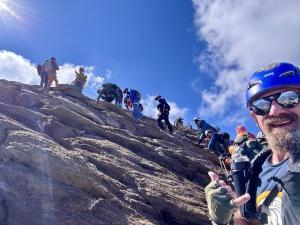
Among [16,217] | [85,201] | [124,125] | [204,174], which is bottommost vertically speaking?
[16,217]

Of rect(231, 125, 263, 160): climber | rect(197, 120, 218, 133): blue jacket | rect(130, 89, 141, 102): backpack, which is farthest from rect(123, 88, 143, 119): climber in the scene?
rect(231, 125, 263, 160): climber

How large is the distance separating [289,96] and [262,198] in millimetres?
1294

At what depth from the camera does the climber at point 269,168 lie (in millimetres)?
4055

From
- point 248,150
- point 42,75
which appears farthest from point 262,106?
point 42,75

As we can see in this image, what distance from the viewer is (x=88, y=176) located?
14.1m

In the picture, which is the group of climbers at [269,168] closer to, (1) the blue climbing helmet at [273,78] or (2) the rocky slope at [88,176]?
(1) the blue climbing helmet at [273,78]

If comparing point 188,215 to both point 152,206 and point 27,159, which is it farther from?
point 27,159

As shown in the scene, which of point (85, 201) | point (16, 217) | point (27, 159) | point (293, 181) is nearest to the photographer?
point (293, 181)

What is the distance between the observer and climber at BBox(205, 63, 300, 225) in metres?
4.05

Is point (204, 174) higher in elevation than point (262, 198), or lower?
higher

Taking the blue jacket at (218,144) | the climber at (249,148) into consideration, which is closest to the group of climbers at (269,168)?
the climber at (249,148)

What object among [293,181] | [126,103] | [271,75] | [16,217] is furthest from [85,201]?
[126,103]

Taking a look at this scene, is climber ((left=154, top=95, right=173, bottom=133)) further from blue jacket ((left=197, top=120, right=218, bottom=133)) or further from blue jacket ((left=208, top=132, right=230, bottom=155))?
blue jacket ((left=208, top=132, right=230, bottom=155))

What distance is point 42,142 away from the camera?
50.2 ft
